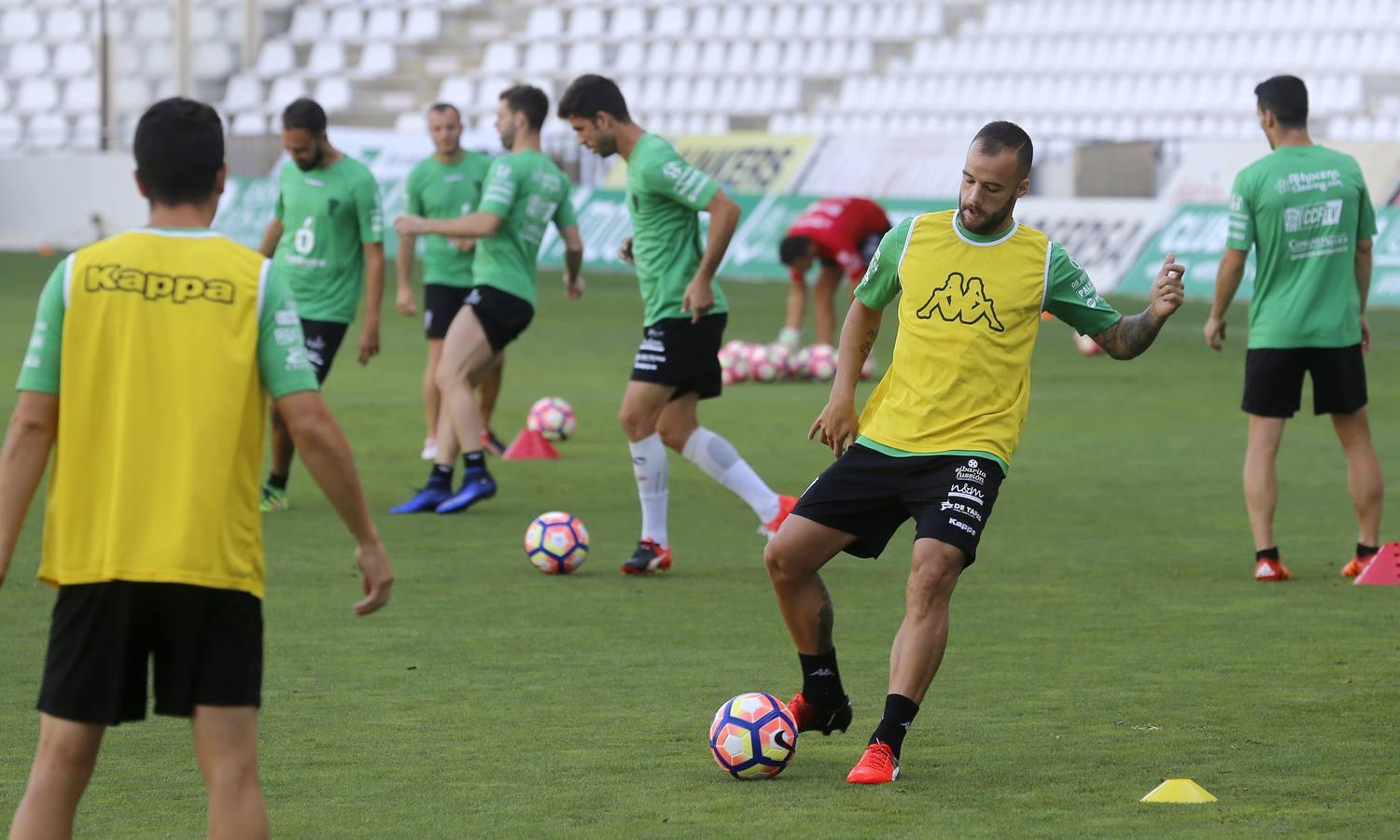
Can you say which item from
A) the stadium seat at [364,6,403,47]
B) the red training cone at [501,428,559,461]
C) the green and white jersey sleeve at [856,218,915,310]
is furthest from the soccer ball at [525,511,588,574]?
the stadium seat at [364,6,403,47]

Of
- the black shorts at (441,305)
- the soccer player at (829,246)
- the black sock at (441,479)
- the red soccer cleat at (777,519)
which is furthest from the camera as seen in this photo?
the soccer player at (829,246)

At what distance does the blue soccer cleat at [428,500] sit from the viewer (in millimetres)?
10828

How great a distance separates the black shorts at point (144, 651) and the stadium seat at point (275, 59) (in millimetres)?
42067

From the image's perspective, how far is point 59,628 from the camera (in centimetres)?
394

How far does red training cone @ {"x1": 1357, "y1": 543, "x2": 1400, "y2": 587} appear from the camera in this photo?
875 cm

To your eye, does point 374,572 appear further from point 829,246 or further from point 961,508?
point 829,246

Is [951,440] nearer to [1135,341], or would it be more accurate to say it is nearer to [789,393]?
[1135,341]

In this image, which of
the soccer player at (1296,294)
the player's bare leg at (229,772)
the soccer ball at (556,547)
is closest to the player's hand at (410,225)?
the soccer ball at (556,547)

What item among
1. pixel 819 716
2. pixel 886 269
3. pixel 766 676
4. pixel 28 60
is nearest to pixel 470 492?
pixel 766 676

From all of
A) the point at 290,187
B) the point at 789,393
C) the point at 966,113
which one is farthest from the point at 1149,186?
the point at 290,187

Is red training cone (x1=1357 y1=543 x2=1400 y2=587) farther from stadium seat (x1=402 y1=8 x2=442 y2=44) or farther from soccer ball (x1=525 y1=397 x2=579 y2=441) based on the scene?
stadium seat (x1=402 y1=8 x2=442 y2=44)

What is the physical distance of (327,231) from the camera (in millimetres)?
10820

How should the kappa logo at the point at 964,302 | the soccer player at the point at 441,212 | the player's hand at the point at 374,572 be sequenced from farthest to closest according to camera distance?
the soccer player at the point at 441,212 → the kappa logo at the point at 964,302 → the player's hand at the point at 374,572

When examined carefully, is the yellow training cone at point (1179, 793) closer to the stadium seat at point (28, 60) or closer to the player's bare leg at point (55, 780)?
the player's bare leg at point (55, 780)
